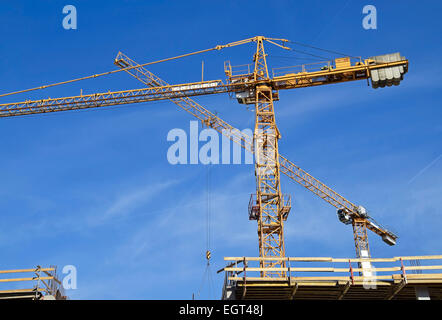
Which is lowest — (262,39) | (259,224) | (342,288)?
(342,288)

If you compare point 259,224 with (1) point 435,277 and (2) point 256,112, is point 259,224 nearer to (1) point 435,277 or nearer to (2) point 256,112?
(2) point 256,112

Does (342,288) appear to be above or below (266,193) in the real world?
below

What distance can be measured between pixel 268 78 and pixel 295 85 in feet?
9.45

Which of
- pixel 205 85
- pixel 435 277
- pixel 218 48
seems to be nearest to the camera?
pixel 435 277

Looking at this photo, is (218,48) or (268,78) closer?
(268,78)

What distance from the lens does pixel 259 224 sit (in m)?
53.7

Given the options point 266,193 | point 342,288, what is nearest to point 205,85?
point 266,193

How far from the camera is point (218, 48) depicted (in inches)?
2704
